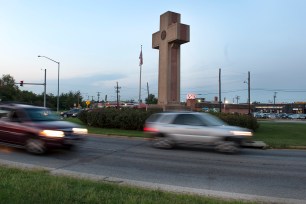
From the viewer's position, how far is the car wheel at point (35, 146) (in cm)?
1167

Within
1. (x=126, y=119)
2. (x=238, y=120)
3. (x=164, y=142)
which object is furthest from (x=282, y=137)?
(x=164, y=142)

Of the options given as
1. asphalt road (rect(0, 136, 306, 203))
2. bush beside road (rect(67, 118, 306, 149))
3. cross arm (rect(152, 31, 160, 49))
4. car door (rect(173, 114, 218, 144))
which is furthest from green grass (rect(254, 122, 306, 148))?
cross arm (rect(152, 31, 160, 49))

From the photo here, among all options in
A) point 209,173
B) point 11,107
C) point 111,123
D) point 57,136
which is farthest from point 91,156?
point 111,123

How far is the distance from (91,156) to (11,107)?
12.0 ft

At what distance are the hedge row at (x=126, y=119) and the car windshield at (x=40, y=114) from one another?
12996mm

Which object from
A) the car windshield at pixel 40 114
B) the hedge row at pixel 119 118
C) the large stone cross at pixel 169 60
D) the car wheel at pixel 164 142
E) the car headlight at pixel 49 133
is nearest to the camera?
the car headlight at pixel 49 133

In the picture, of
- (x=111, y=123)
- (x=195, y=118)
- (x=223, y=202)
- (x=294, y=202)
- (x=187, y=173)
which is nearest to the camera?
→ (x=223, y=202)

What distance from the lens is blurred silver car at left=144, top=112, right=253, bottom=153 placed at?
13.5 metres

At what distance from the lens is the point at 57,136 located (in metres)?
11.7

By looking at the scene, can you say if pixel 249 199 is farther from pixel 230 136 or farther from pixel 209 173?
pixel 230 136

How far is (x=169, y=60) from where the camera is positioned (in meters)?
34.3

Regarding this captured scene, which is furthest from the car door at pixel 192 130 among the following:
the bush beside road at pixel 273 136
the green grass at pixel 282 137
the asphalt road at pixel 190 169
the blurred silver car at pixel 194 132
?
the green grass at pixel 282 137

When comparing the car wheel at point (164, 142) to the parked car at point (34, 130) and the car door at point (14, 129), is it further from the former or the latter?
the car door at point (14, 129)

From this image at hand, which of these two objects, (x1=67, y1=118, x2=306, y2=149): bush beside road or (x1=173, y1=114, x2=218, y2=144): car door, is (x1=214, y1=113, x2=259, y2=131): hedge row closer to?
(x1=67, y1=118, x2=306, y2=149): bush beside road
